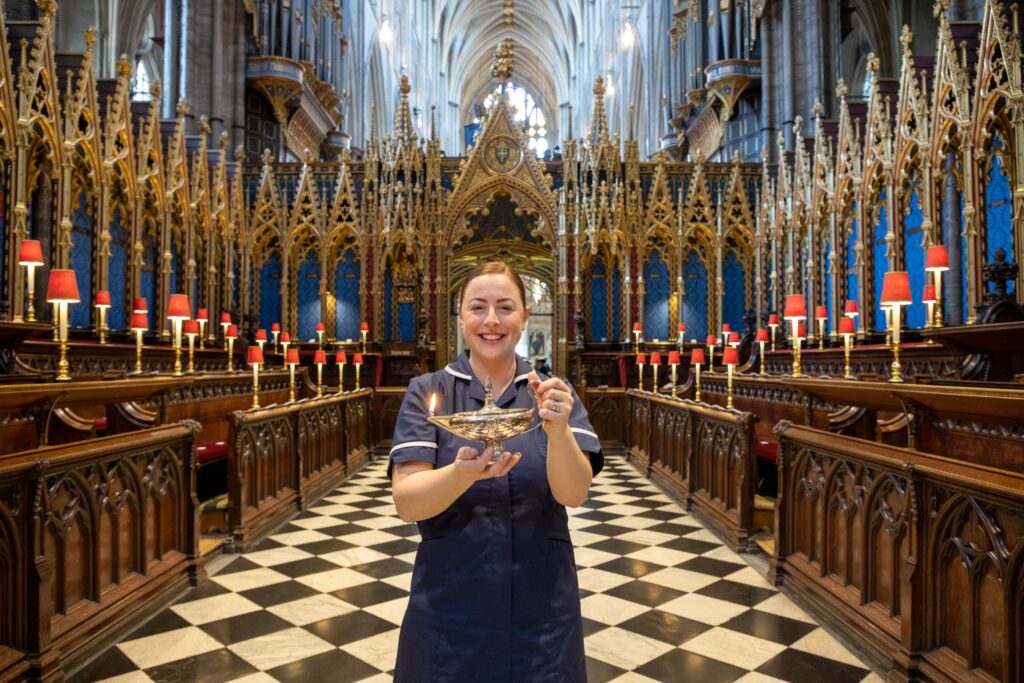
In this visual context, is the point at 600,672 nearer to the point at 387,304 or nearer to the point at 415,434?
the point at 415,434

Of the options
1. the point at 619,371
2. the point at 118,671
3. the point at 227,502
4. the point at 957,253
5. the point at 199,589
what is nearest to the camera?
the point at 118,671

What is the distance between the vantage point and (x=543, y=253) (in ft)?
58.3

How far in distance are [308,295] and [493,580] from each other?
14655 mm

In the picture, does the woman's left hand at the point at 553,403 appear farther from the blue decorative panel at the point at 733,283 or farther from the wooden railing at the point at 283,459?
the blue decorative panel at the point at 733,283

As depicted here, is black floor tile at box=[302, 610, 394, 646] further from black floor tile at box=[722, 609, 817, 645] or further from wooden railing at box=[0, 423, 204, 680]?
black floor tile at box=[722, 609, 817, 645]

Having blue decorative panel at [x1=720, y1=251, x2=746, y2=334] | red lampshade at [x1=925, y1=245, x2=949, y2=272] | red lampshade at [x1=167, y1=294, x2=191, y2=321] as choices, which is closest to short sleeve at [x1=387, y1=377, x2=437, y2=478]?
red lampshade at [x1=925, y1=245, x2=949, y2=272]

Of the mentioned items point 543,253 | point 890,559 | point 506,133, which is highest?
point 506,133

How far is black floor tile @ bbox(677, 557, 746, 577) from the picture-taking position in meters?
4.66

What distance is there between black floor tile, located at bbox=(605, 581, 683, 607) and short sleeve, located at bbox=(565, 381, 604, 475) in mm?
2736

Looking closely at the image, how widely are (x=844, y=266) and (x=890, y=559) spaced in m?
9.30

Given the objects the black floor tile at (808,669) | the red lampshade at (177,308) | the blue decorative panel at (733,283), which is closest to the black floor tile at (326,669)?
the black floor tile at (808,669)

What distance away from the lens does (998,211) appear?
28.9 feet

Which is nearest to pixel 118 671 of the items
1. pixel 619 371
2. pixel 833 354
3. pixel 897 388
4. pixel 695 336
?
pixel 897 388

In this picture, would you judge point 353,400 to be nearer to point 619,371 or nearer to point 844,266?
point 619,371
